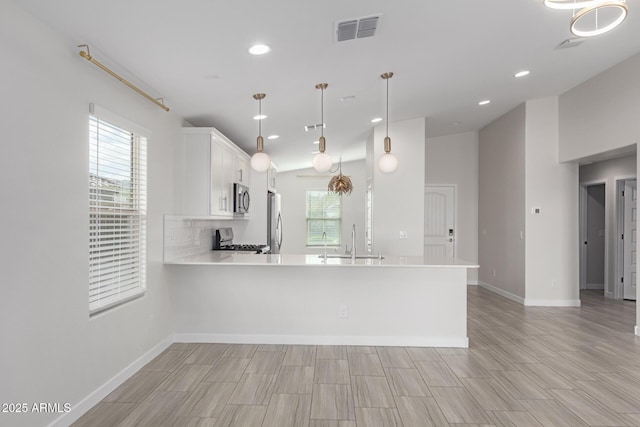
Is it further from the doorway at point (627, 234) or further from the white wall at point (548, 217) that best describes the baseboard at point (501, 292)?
the doorway at point (627, 234)

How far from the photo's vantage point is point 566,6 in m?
2.17

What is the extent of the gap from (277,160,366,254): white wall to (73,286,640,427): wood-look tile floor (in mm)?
5463

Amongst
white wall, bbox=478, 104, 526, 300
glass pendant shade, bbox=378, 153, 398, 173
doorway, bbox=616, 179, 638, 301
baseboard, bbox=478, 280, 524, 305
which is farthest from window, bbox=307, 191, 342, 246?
glass pendant shade, bbox=378, 153, 398, 173

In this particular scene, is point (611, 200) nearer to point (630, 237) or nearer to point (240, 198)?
point (630, 237)

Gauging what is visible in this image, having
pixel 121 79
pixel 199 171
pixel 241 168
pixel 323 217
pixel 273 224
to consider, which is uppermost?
pixel 121 79

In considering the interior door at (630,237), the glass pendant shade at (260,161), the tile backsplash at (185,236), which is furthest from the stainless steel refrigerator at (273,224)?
the interior door at (630,237)

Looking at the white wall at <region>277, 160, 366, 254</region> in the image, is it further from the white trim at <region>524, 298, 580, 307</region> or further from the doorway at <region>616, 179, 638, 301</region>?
the doorway at <region>616, 179, 638, 301</region>

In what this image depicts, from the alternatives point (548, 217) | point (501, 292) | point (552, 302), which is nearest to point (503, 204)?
point (548, 217)

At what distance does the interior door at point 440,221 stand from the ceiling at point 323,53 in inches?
104

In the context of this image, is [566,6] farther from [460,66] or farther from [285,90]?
[285,90]

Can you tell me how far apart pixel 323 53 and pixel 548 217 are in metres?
4.71

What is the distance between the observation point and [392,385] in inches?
121

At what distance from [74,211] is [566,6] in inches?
123

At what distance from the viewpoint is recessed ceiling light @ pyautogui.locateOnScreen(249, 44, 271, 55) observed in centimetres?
277
